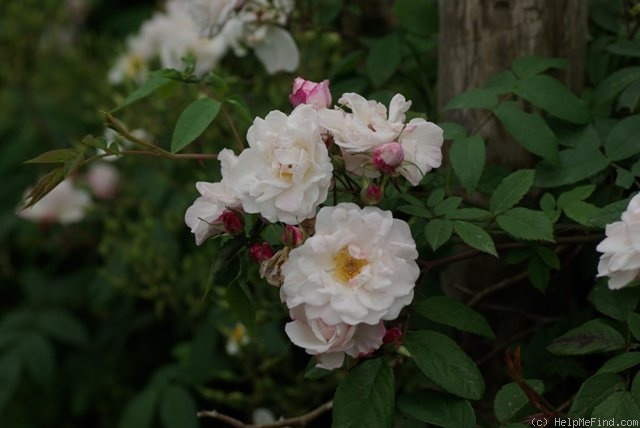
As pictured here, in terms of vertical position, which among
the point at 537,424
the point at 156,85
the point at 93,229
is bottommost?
the point at 93,229

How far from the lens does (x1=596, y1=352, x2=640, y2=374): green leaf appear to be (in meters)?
1.05

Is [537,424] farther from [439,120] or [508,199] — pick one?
[439,120]

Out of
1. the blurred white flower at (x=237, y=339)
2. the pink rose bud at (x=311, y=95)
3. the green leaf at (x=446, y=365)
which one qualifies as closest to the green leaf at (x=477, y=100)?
the pink rose bud at (x=311, y=95)

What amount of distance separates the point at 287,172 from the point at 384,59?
659 millimetres

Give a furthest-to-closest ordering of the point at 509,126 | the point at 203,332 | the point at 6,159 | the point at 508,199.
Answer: the point at 6,159 < the point at 203,332 < the point at 509,126 < the point at 508,199

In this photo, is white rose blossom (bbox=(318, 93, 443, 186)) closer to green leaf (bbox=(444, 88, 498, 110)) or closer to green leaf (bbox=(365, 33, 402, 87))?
green leaf (bbox=(444, 88, 498, 110))

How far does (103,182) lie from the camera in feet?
8.12

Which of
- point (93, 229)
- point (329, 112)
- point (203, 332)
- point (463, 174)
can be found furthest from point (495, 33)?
point (93, 229)

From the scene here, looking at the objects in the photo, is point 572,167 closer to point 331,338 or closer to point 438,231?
point 438,231

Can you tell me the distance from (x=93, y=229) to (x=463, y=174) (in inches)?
62.9

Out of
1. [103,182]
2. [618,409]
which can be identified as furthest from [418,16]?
[103,182]

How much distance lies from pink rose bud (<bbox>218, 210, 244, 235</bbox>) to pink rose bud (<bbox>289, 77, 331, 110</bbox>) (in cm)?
16

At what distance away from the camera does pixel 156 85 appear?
1314 millimetres

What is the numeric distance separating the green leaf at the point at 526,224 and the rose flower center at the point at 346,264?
22 centimetres
